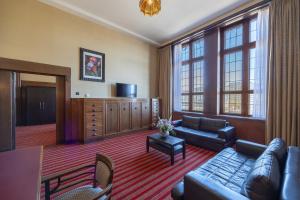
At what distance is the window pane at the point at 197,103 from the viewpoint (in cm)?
529

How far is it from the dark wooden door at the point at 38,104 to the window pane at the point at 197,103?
6900mm

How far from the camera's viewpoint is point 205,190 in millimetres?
1198

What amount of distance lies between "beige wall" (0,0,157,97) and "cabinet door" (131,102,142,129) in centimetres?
93

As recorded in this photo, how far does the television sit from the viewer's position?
5.32 m

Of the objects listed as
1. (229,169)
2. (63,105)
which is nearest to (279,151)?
(229,169)

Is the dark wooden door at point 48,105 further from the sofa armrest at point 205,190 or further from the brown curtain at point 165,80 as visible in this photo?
the sofa armrest at point 205,190

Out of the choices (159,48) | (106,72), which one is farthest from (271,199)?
(159,48)

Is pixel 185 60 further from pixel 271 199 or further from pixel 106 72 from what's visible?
pixel 271 199

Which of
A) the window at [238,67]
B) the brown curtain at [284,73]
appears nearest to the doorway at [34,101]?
the window at [238,67]

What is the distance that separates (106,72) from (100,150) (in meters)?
2.73

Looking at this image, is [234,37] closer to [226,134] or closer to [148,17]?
[148,17]

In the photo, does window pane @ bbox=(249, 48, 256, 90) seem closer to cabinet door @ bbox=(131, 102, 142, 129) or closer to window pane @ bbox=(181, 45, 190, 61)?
window pane @ bbox=(181, 45, 190, 61)

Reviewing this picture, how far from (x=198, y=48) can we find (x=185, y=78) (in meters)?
1.22

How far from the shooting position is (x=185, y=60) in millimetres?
5898
